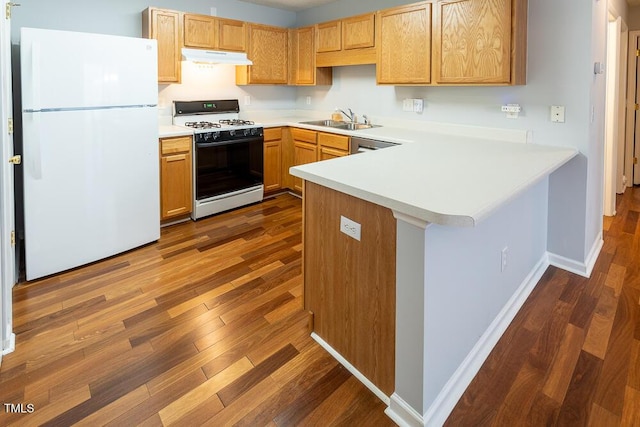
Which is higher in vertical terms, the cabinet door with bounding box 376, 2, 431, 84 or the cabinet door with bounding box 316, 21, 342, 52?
the cabinet door with bounding box 316, 21, 342, 52

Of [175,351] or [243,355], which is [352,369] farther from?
[175,351]

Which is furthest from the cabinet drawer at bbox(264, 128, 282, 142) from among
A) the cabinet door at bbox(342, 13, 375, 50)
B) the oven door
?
the cabinet door at bbox(342, 13, 375, 50)

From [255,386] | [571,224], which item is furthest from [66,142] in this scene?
[571,224]

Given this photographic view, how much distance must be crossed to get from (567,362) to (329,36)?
3693 millimetres

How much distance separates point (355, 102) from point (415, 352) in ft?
11.5

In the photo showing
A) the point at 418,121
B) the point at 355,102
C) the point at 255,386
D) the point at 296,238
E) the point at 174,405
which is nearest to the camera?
the point at 174,405

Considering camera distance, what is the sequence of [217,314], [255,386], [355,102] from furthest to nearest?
1. [355,102]
2. [217,314]
3. [255,386]

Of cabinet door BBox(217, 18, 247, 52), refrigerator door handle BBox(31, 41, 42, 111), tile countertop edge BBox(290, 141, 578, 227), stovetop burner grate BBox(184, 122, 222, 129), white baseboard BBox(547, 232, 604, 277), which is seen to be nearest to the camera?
tile countertop edge BBox(290, 141, 578, 227)

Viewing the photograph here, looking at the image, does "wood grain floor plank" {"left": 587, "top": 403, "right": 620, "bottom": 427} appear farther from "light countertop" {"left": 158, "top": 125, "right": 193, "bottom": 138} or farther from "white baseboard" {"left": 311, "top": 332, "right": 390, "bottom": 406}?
"light countertop" {"left": 158, "top": 125, "right": 193, "bottom": 138}

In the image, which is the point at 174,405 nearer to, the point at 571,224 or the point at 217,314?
the point at 217,314

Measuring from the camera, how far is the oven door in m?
3.86

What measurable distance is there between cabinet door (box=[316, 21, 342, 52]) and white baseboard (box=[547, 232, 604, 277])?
2.85m

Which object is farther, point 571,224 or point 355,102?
point 355,102

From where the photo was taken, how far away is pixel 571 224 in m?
2.78
